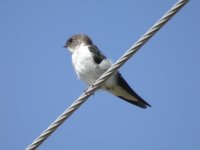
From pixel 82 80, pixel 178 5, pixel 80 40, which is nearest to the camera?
pixel 178 5

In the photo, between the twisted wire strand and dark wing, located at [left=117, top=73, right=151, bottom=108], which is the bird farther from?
the twisted wire strand

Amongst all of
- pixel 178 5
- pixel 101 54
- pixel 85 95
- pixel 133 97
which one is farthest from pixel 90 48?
pixel 178 5

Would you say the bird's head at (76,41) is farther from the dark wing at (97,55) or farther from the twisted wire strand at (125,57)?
the twisted wire strand at (125,57)

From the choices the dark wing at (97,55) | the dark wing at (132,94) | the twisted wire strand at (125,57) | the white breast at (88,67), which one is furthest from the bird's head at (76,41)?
the twisted wire strand at (125,57)

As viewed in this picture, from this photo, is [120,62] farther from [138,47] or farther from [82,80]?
[82,80]

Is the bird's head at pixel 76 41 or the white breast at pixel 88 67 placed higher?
the bird's head at pixel 76 41

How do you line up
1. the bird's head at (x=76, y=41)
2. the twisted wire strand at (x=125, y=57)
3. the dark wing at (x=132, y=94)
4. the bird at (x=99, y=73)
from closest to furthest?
the twisted wire strand at (x=125, y=57) → the dark wing at (x=132, y=94) → the bird at (x=99, y=73) → the bird's head at (x=76, y=41)

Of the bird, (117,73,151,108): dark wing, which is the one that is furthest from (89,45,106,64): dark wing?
(117,73,151,108): dark wing

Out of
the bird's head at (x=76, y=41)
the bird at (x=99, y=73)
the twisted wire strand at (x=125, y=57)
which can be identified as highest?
the bird's head at (x=76, y=41)

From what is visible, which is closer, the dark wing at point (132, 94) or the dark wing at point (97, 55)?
the dark wing at point (132, 94)
